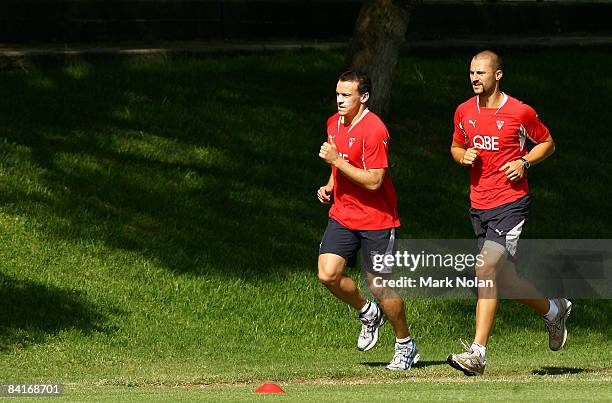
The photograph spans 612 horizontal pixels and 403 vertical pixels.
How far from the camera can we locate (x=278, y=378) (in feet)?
34.4

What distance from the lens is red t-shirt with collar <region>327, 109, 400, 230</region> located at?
32.0 feet

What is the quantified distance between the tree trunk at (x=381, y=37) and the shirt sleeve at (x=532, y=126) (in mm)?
8166

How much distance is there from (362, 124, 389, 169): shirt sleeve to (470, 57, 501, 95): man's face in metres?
0.77

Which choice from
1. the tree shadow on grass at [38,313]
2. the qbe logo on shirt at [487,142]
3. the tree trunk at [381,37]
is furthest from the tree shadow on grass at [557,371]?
the tree trunk at [381,37]

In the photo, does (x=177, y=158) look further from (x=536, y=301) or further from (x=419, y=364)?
(x=536, y=301)

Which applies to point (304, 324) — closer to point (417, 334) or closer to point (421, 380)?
point (417, 334)

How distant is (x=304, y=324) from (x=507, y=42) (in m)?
11.8

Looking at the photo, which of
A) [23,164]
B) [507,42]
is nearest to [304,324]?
[23,164]

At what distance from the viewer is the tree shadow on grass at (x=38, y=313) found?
12426mm

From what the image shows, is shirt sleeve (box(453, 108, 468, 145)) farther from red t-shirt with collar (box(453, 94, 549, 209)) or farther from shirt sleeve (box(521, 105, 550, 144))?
shirt sleeve (box(521, 105, 550, 144))

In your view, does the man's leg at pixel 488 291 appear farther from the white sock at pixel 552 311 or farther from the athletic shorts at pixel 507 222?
the white sock at pixel 552 311

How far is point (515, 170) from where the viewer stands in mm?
9641

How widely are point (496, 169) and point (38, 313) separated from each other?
5.12 metres

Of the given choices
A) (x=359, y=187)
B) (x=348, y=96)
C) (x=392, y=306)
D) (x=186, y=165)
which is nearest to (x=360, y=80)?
(x=348, y=96)
